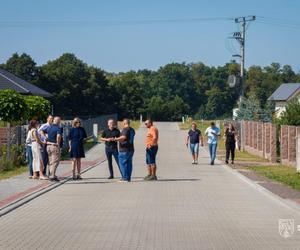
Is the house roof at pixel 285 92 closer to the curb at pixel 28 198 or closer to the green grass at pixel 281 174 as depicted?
the green grass at pixel 281 174

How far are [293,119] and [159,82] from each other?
10540cm

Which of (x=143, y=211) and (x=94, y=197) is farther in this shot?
(x=94, y=197)

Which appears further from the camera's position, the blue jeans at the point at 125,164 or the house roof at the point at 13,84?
the house roof at the point at 13,84

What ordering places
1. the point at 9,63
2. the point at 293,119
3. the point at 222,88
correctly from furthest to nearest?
the point at 222,88 < the point at 9,63 < the point at 293,119

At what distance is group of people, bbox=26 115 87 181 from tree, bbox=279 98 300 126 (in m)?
14.4

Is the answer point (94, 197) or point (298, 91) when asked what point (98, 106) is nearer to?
point (298, 91)

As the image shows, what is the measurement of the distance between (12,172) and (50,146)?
3.90m

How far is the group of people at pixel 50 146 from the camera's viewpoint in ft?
65.5

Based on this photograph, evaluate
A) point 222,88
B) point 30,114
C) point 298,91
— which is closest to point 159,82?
point 222,88

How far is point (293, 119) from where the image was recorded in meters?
32.5

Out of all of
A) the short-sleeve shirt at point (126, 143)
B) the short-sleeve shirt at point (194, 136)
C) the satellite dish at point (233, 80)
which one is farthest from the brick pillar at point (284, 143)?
the satellite dish at point (233, 80)

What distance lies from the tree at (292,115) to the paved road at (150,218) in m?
13.4

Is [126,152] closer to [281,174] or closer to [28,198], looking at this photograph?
[28,198]

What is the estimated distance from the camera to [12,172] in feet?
76.5
